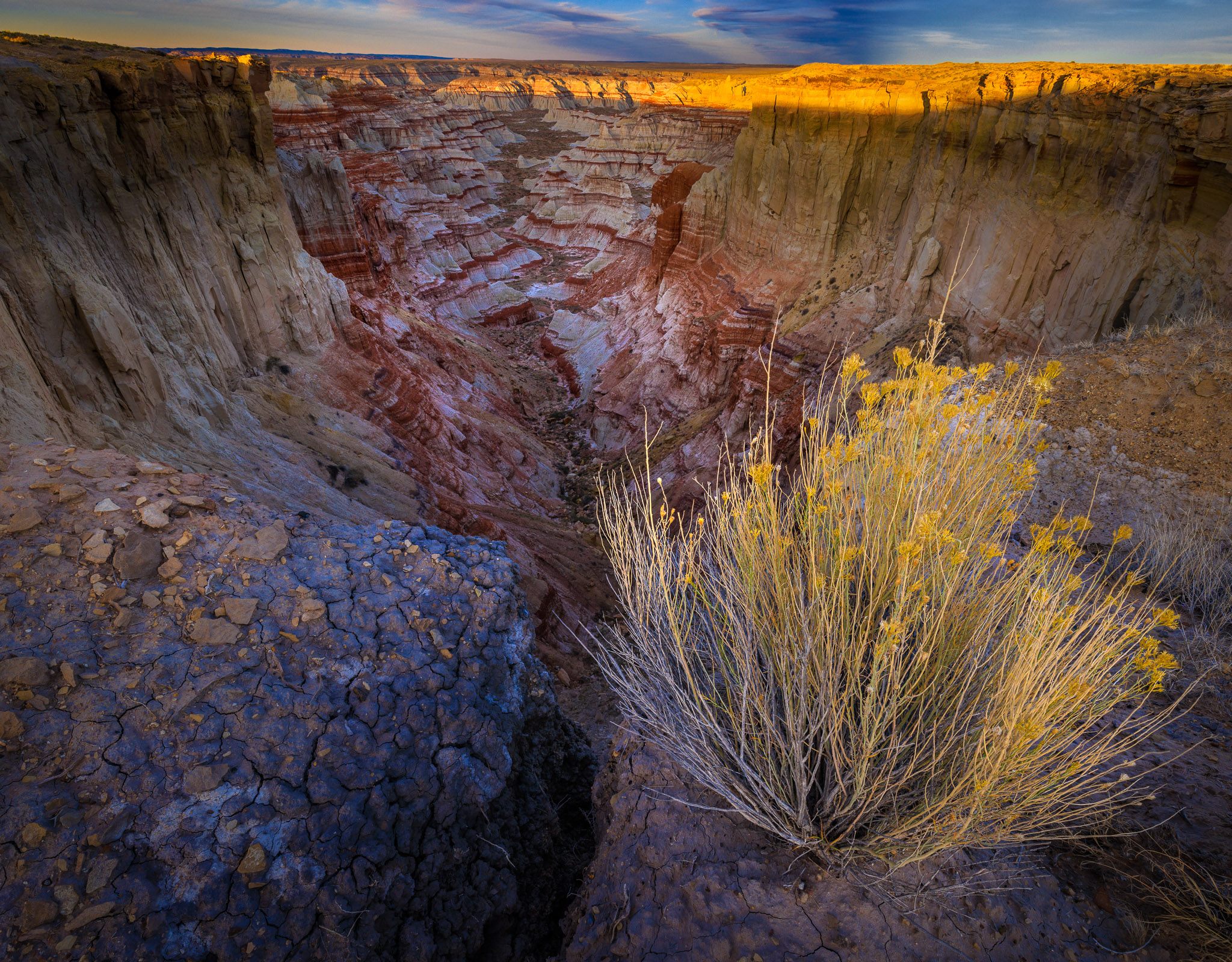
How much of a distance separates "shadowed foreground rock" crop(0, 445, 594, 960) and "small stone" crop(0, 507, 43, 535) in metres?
0.04

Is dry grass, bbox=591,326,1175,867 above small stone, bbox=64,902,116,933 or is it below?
above

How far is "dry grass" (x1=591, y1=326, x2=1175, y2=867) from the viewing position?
254 centimetres

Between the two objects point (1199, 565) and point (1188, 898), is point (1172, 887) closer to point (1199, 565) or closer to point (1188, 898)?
point (1188, 898)

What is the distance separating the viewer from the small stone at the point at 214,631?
371cm

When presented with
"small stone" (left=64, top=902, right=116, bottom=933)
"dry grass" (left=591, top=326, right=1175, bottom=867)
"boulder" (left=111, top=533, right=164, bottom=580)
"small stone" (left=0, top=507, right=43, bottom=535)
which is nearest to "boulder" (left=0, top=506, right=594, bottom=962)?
"small stone" (left=64, top=902, right=116, bottom=933)

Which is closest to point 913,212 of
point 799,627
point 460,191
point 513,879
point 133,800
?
point 799,627

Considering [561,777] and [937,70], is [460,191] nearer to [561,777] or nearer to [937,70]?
[937,70]

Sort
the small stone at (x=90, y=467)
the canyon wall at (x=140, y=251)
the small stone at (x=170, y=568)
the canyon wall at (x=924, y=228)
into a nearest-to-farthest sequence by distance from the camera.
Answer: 1. the small stone at (x=170, y=568)
2. the small stone at (x=90, y=467)
3. the canyon wall at (x=140, y=251)
4. the canyon wall at (x=924, y=228)

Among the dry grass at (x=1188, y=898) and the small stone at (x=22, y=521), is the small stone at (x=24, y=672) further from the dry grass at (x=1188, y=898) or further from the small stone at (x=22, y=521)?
the dry grass at (x=1188, y=898)

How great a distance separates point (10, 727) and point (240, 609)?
1.16m

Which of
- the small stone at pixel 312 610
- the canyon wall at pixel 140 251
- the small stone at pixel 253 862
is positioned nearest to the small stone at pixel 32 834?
the small stone at pixel 253 862

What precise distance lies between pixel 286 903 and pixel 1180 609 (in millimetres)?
7196

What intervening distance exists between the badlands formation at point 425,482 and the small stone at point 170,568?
0.05ft

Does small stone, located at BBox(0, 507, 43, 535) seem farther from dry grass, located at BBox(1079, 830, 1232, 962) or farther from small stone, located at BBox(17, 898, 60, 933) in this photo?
dry grass, located at BBox(1079, 830, 1232, 962)
